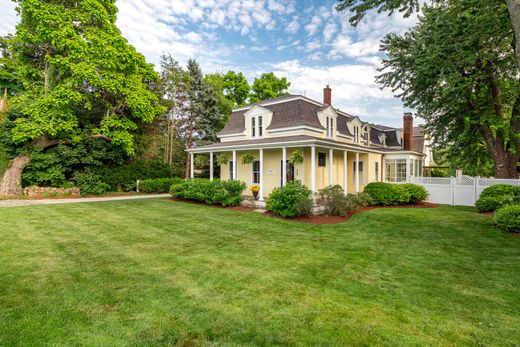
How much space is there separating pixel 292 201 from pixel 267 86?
993 inches

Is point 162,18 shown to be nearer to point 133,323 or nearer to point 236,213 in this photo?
point 236,213

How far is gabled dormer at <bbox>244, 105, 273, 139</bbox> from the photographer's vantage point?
1594 cm

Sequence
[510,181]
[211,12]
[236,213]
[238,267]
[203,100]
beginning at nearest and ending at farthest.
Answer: [238,267] < [236,213] < [510,181] < [211,12] < [203,100]

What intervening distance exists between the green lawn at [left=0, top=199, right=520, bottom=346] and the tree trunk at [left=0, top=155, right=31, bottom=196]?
1030 cm

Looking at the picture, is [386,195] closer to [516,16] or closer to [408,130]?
[408,130]

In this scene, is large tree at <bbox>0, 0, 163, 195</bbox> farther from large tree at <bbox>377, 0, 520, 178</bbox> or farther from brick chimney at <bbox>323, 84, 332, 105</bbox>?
large tree at <bbox>377, 0, 520, 178</bbox>

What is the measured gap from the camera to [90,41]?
15.2 meters

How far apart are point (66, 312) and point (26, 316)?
0.42 metres

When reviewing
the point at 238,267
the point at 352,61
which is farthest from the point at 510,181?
the point at 238,267

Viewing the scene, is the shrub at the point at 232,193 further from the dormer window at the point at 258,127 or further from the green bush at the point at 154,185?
the green bush at the point at 154,185

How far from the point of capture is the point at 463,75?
456 inches

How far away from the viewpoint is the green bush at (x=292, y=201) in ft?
33.0

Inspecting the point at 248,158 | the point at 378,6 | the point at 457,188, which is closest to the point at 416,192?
the point at 457,188

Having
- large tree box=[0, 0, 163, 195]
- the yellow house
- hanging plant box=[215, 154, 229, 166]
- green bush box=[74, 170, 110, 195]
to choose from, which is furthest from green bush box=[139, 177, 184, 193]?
hanging plant box=[215, 154, 229, 166]
